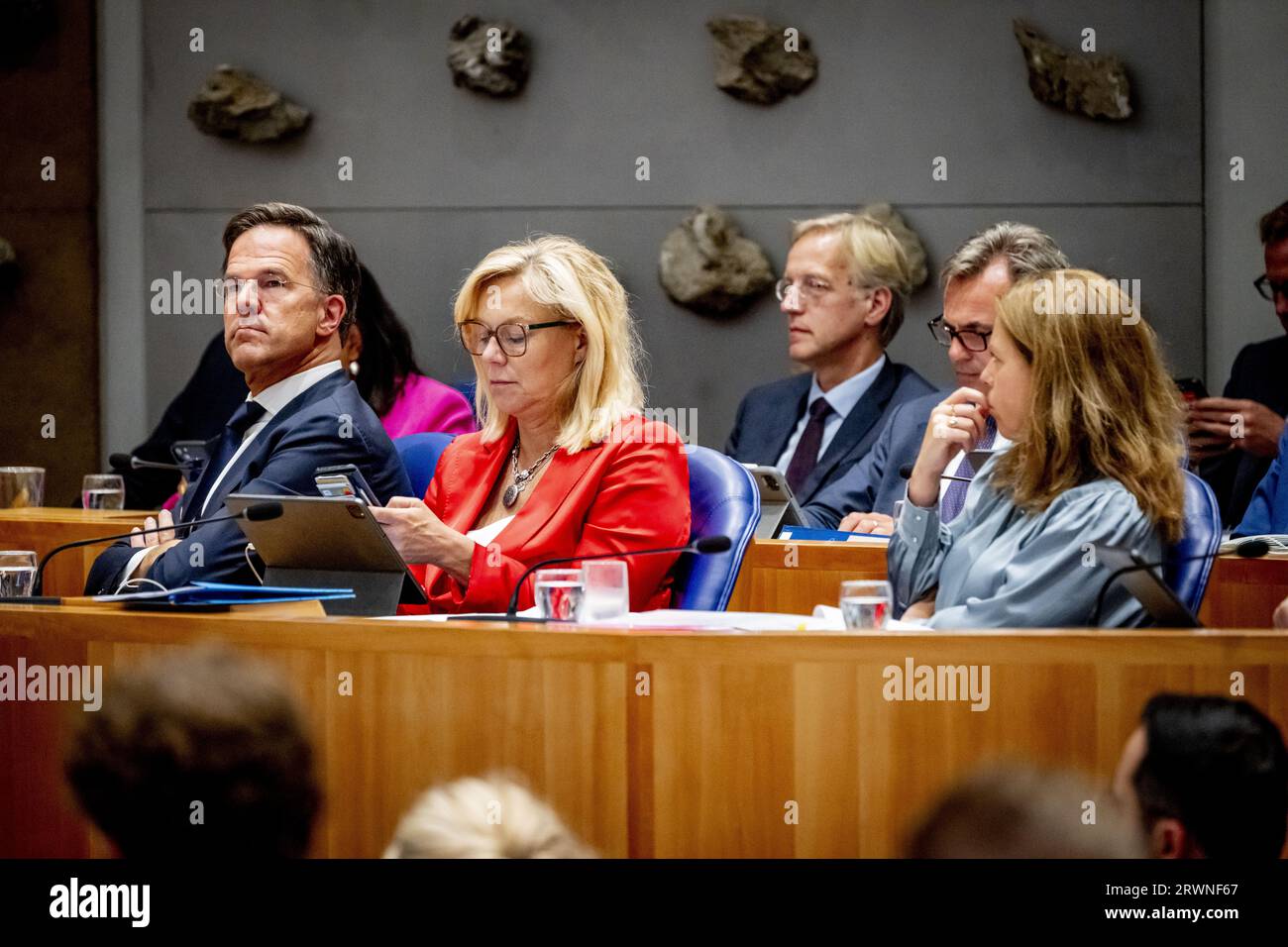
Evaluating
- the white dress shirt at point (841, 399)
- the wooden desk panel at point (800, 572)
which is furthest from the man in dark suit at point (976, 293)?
the white dress shirt at point (841, 399)

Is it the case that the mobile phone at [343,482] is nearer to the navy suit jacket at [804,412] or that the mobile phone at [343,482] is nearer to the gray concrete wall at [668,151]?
the navy suit jacket at [804,412]

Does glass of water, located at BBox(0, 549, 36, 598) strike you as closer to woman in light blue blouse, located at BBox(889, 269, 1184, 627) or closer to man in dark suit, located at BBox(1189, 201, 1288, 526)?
woman in light blue blouse, located at BBox(889, 269, 1184, 627)

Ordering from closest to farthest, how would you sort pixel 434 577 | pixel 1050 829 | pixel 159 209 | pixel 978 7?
pixel 1050 829, pixel 434 577, pixel 978 7, pixel 159 209

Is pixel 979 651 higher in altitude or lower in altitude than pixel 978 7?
lower

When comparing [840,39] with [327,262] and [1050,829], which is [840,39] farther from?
[1050,829]

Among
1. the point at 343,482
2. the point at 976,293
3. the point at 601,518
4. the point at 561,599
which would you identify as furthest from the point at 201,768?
the point at 976,293

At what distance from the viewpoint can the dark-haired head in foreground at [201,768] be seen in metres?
1.25

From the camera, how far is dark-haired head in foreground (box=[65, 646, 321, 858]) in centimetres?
125

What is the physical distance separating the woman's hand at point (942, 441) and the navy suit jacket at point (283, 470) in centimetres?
100

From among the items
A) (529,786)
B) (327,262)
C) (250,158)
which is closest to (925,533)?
(529,786)

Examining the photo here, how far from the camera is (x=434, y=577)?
279 centimetres

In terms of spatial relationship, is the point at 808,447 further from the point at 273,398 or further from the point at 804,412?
the point at 273,398

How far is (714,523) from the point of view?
261 cm

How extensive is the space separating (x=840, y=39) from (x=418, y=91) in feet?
4.84
